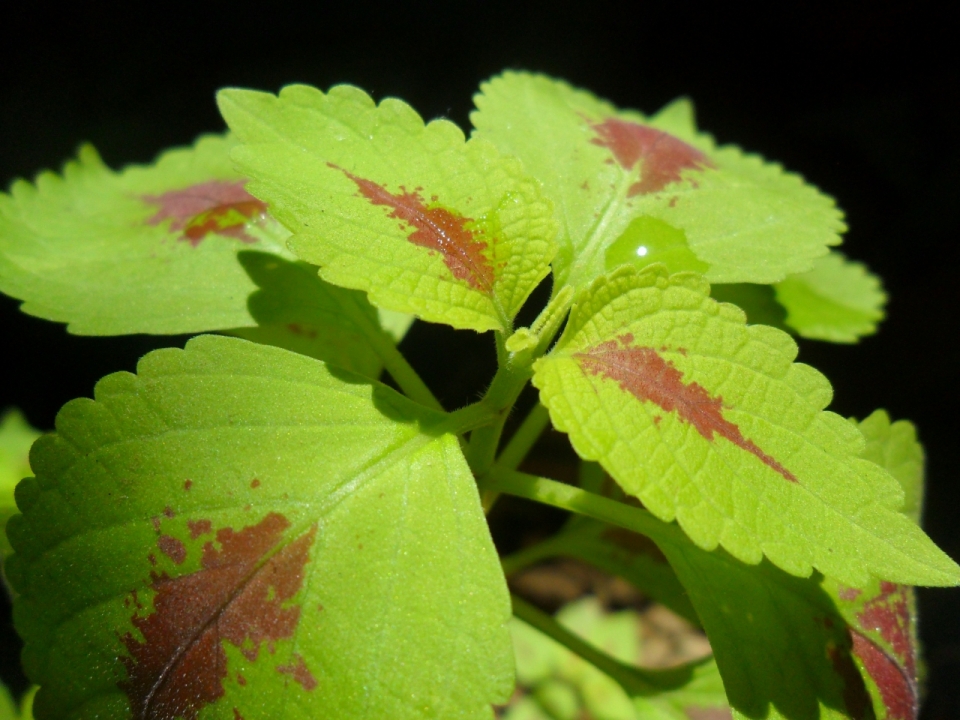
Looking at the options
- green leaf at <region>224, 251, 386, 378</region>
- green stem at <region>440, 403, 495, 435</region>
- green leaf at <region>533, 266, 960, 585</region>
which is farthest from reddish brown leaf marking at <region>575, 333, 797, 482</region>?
green leaf at <region>224, 251, 386, 378</region>

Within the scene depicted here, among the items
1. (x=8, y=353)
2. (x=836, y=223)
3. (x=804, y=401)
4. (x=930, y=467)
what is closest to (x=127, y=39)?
(x=8, y=353)

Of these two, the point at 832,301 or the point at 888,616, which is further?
the point at 832,301

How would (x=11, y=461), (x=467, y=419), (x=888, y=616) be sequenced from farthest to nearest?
(x=11, y=461)
(x=888, y=616)
(x=467, y=419)

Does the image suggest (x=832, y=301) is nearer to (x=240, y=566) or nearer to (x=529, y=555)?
(x=529, y=555)

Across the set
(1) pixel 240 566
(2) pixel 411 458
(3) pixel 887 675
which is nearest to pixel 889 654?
(3) pixel 887 675

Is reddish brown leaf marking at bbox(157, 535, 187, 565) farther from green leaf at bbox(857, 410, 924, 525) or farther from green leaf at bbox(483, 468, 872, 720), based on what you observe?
green leaf at bbox(857, 410, 924, 525)

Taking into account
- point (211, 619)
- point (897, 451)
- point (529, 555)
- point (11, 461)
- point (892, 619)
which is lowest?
point (11, 461)
